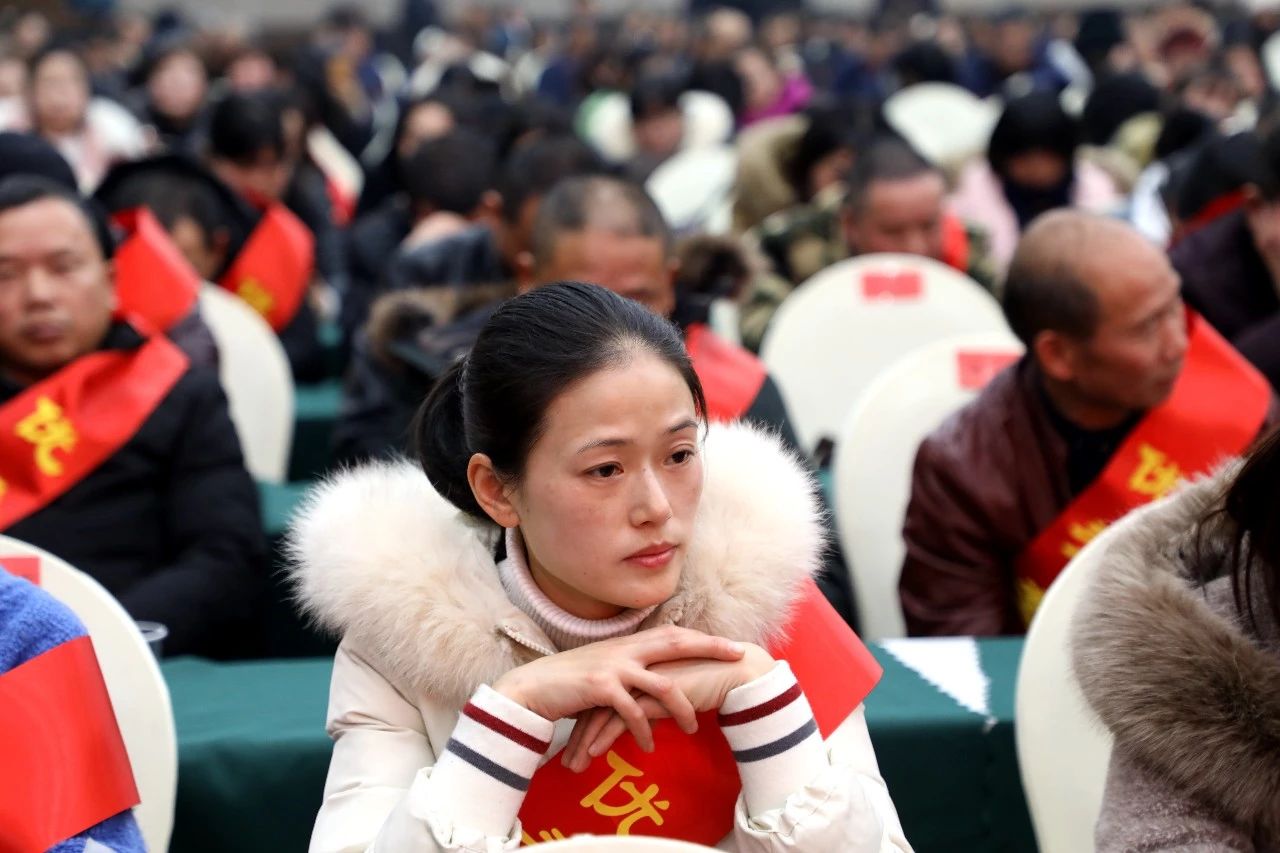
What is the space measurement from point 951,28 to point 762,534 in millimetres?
11896

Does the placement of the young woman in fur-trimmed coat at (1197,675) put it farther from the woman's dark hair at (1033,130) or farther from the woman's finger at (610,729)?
the woman's dark hair at (1033,130)

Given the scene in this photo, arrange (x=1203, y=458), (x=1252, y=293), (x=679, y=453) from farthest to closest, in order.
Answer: (x=1252, y=293) → (x=1203, y=458) → (x=679, y=453)

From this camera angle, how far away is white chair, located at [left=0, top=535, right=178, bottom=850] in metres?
1.91

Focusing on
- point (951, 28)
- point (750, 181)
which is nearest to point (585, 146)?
point (750, 181)

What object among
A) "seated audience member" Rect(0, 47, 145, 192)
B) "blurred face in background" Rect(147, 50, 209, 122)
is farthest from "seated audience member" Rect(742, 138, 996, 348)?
"blurred face in background" Rect(147, 50, 209, 122)

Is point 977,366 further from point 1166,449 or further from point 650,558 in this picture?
point 650,558

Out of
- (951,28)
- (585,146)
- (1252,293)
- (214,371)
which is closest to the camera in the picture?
(214,371)

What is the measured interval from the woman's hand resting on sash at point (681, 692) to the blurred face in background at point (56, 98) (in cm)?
588

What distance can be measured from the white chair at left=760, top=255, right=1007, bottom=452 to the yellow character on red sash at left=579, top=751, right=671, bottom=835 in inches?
87.6

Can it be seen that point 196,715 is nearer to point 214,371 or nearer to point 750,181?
point 214,371

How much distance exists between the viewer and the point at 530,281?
300cm

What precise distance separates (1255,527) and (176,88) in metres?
7.28

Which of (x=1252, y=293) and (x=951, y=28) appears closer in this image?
(x=1252, y=293)

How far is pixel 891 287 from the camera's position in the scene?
385 centimetres
